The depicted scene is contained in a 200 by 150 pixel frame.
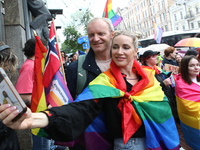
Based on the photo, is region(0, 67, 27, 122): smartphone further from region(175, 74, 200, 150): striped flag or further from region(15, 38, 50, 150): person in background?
region(175, 74, 200, 150): striped flag

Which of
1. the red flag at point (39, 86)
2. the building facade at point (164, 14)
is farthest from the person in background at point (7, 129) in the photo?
the building facade at point (164, 14)

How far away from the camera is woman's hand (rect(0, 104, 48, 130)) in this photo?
3.18 ft

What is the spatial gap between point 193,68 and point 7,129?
319cm

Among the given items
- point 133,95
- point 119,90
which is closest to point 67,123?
point 119,90

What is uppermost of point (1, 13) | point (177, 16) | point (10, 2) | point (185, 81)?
point (177, 16)

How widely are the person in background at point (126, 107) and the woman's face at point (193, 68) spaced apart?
6.13 feet

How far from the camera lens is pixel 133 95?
68.7 inches

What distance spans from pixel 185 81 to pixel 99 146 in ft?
7.96

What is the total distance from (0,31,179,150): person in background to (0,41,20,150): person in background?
92cm

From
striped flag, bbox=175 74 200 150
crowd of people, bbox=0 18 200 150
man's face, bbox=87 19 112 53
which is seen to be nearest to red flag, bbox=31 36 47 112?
crowd of people, bbox=0 18 200 150

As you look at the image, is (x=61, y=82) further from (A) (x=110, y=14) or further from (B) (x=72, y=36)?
(B) (x=72, y=36)

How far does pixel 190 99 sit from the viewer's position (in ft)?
10.8

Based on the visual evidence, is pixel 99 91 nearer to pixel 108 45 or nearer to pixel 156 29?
pixel 108 45

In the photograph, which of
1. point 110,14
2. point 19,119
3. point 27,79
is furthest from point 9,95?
point 110,14
